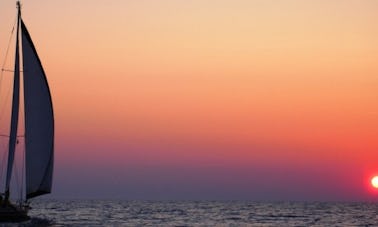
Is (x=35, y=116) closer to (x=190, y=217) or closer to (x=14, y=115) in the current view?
(x=14, y=115)

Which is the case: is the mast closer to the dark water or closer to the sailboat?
the sailboat

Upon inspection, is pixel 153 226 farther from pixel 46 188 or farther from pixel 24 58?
pixel 24 58

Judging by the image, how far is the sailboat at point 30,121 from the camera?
39719 mm

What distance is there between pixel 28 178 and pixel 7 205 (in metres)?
2.08

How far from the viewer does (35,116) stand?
4044cm

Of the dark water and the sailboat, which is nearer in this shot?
the sailboat

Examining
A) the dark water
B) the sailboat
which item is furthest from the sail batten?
the dark water

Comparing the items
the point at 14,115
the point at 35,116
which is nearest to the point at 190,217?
the point at 35,116

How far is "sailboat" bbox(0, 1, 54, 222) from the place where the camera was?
3972 cm

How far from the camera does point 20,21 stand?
40469mm

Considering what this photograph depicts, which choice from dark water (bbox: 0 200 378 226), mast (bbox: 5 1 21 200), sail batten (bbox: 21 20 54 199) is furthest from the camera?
dark water (bbox: 0 200 378 226)

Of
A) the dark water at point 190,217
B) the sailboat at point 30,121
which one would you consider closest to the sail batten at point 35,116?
the sailboat at point 30,121

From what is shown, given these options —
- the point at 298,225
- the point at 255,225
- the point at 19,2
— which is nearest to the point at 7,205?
the point at 19,2

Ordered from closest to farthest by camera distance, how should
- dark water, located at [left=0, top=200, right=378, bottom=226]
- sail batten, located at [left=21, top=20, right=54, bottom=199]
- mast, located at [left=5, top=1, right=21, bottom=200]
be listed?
mast, located at [left=5, top=1, right=21, bottom=200]
sail batten, located at [left=21, top=20, right=54, bottom=199]
dark water, located at [left=0, top=200, right=378, bottom=226]
